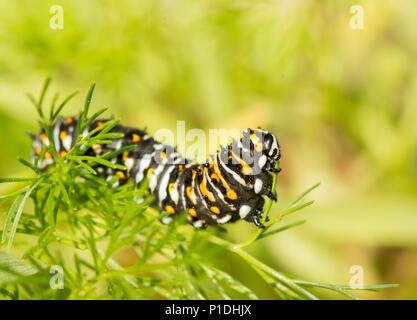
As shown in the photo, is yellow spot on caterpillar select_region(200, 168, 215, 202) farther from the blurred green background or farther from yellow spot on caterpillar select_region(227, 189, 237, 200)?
the blurred green background

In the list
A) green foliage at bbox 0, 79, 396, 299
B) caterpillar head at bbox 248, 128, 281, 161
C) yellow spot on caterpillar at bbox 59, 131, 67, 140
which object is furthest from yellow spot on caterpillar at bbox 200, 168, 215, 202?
yellow spot on caterpillar at bbox 59, 131, 67, 140

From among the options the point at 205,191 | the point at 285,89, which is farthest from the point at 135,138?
the point at 285,89

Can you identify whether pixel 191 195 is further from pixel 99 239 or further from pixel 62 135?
pixel 62 135

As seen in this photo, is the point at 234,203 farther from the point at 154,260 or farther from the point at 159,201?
the point at 154,260

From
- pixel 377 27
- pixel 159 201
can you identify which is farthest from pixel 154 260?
pixel 377 27

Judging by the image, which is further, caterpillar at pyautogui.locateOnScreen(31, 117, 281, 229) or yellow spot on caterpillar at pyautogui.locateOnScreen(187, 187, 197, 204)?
yellow spot on caterpillar at pyautogui.locateOnScreen(187, 187, 197, 204)
